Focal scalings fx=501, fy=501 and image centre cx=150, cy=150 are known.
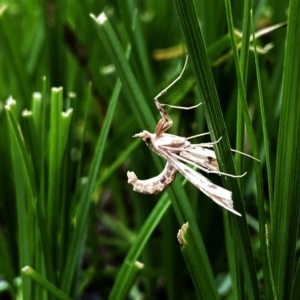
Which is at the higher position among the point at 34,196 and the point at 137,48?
the point at 137,48

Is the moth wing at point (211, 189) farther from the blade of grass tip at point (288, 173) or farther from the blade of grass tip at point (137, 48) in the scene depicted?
the blade of grass tip at point (137, 48)

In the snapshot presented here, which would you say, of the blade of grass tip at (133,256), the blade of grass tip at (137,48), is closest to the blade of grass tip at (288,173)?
the blade of grass tip at (133,256)

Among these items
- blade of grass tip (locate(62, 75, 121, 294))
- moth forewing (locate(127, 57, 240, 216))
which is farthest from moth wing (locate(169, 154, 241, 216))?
blade of grass tip (locate(62, 75, 121, 294))

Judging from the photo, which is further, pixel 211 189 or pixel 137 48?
pixel 137 48

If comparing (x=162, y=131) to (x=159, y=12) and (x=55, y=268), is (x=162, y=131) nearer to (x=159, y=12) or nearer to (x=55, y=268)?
(x=55, y=268)

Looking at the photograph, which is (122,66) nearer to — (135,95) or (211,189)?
(135,95)

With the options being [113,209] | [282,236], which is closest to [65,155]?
[282,236]

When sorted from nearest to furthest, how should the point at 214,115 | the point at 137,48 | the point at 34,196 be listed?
the point at 214,115, the point at 34,196, the point at 137,48

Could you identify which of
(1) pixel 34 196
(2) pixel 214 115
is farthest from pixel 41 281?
(2) pixel 214 115
